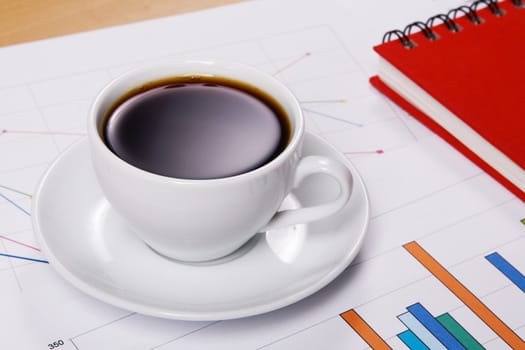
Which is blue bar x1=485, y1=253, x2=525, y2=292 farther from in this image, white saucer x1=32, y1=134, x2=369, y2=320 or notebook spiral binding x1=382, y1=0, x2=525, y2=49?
notebook spiral binding x1=382, y1=0, x2=525, y2=49

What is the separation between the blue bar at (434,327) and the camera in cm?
61

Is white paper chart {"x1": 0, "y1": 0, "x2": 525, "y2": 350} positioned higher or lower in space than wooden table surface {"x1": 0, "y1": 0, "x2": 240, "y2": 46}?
lower

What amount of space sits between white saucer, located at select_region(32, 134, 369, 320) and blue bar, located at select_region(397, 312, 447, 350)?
71mm

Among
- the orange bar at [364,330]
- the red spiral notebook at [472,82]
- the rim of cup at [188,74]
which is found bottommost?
the orange bar at [364,330]

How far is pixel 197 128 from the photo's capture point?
0.65m

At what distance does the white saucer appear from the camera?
1.91ft

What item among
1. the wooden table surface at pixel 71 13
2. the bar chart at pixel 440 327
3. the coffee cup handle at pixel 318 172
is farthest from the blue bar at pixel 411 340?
the wooden table surface at pixel 71 13

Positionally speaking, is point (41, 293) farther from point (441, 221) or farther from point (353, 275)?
point (441, 221)

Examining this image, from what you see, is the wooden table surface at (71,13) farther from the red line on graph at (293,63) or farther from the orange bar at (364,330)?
the orange bar at (364,330)

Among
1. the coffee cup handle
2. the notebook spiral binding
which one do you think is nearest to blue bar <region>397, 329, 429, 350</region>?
the coffee cup handle

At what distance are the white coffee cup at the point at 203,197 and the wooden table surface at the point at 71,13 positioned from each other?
0.34 meters

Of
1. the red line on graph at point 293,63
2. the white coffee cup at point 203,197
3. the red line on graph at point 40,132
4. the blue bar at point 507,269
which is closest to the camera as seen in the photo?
the white coffee cup at point 203,197

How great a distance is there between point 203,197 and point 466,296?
0.26m

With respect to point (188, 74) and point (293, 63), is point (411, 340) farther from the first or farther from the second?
point (293, 63)
